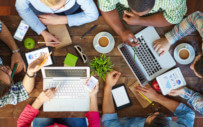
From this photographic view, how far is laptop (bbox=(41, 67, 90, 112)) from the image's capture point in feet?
4.85

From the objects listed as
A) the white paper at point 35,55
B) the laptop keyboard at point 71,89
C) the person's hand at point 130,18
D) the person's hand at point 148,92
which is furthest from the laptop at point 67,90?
the person's hand at point 130,18

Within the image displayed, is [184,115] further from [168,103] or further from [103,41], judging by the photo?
[103,41]

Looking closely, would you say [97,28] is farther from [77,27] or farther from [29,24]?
[29,24]

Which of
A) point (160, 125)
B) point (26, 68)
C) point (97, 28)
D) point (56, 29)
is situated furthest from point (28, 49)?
point (160, 125)

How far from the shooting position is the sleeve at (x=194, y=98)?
1425 millimetres

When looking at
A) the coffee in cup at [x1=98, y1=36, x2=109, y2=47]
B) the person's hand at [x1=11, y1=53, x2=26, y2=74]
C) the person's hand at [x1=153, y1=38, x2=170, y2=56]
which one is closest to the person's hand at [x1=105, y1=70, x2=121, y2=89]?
the coffee in cup at [x1=98, y1=36, x2=109, y2=47]

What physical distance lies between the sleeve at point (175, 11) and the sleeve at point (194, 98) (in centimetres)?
57

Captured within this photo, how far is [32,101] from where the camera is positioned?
150 centimetres

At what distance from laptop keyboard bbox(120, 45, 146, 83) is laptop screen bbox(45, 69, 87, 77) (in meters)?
0.36

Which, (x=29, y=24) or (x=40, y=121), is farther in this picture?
(x=40, y=121)

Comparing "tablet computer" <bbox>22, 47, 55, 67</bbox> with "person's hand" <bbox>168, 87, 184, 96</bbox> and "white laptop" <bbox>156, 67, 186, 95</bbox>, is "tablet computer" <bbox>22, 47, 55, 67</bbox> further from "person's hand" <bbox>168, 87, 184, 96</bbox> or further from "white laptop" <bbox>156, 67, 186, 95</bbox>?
"person's hand" <bbox>168, 87, 184, 96</bbox>

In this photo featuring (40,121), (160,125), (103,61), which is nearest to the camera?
(160,125)

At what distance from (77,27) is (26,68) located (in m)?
0.55

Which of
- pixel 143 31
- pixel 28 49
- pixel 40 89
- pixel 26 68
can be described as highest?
pixel 143 31
